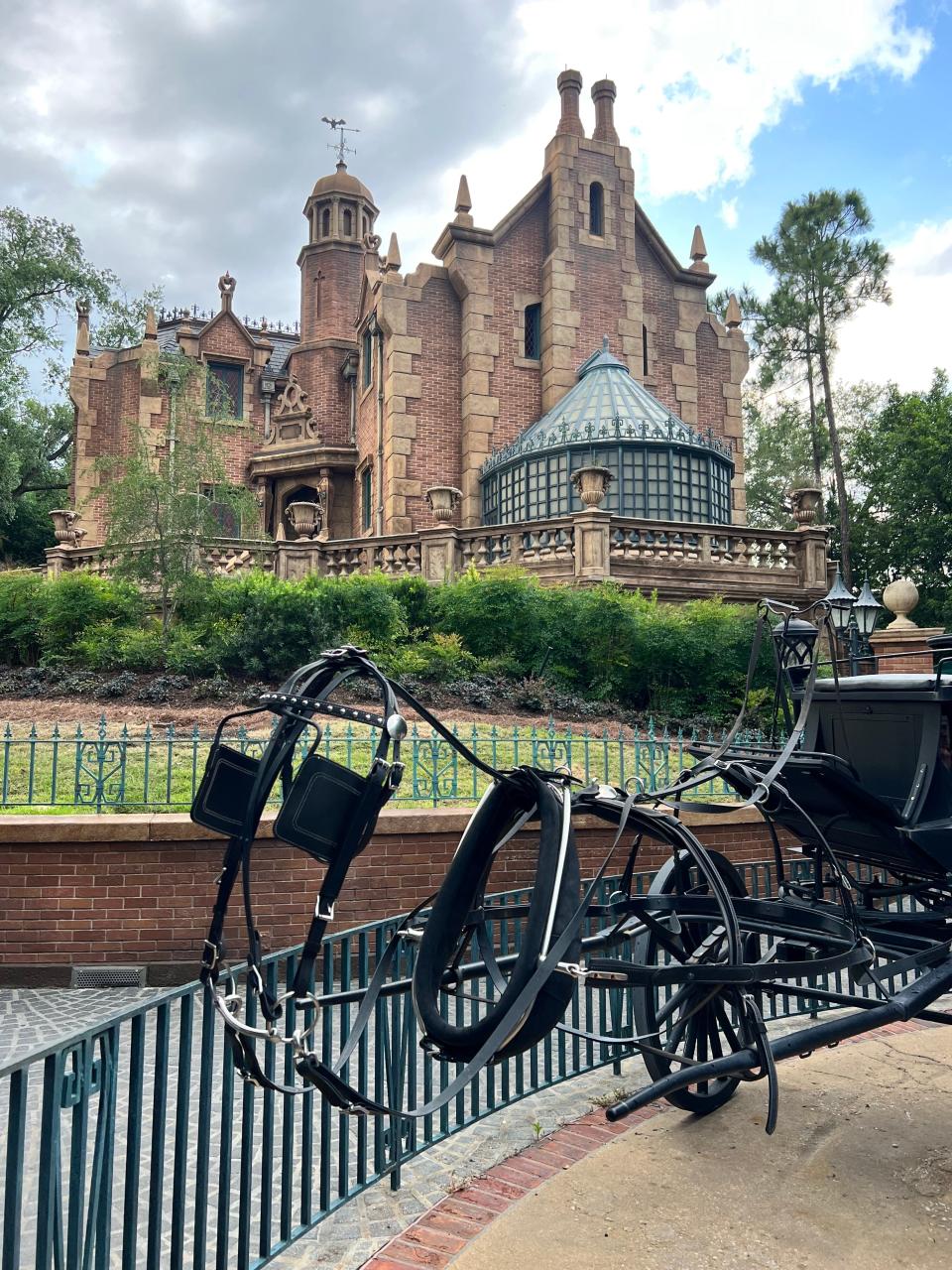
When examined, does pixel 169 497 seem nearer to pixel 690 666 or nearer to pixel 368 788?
pixel 690 666

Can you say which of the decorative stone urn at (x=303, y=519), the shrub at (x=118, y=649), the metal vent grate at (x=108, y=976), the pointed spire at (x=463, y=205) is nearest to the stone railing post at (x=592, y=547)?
the decorative stone urn at (x=303, y=519)

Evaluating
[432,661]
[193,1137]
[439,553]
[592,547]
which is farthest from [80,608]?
[193,1137]

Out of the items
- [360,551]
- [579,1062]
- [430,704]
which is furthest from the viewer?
[360,551]

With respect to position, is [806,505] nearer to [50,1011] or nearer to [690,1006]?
[690,1006]

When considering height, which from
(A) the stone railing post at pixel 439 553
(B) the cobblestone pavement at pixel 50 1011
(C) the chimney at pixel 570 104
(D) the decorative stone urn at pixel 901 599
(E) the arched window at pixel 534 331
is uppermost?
(C) the chimney at pixel 570 104

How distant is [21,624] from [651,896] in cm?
1366

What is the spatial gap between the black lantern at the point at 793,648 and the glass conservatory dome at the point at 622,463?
1558 centimetres

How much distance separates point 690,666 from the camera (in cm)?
1460

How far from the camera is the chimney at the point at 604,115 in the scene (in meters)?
28.8

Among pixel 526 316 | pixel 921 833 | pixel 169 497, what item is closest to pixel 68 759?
pixel 169 497

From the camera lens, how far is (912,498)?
103 ft

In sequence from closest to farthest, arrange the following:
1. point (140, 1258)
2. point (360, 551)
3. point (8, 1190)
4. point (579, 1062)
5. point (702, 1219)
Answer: point (8, 1190) < point (140, 1258) < point (702, 1219) < point (579, 1062) < point (360, 551)

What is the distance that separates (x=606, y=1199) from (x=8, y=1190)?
9.36 feet

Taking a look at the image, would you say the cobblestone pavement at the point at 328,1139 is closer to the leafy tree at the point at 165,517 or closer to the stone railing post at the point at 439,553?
the leafy tree at the point at 165,517
